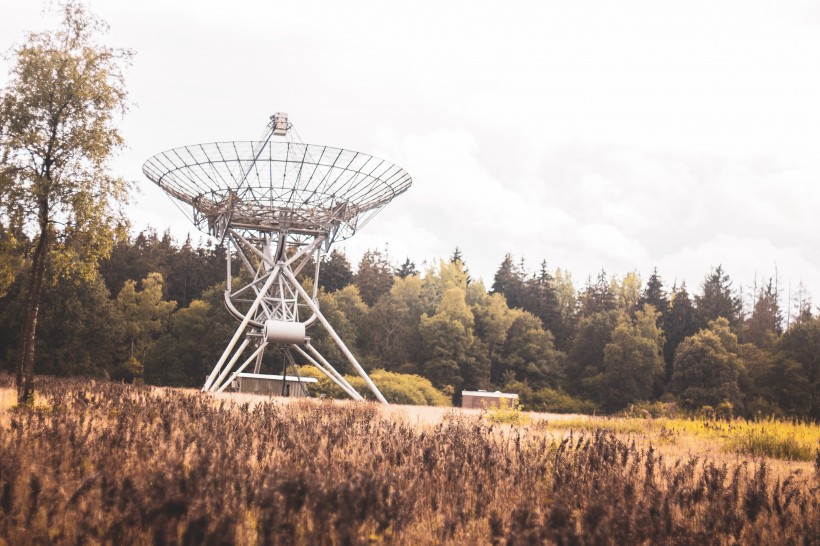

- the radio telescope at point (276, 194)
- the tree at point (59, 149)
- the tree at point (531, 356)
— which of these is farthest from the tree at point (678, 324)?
the tree at point (59, 149)

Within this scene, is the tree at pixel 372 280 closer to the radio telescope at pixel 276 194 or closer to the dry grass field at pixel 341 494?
the radio telescope at pixel 276 194

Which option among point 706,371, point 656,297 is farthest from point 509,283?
point 706,371

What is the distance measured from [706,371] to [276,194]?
5271 cm

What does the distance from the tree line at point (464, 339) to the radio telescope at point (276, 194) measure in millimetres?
25960

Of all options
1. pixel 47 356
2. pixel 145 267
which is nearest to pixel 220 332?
pixel 47 356

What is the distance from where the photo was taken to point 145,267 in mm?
80562

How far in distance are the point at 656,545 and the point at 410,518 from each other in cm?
212

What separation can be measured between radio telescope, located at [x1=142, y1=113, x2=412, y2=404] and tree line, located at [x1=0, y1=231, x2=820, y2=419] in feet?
85.2

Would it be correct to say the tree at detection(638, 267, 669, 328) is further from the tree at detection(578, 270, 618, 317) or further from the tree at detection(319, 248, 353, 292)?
the tree at detection(319, 248, 353, 292)

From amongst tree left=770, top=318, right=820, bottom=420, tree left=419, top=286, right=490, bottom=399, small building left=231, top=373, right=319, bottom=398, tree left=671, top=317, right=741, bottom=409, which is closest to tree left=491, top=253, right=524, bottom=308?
tree left=419, top=286, right=490, bottom=399

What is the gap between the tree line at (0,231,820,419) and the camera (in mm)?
61125

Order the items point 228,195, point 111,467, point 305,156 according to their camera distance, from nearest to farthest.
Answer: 1. point 111,467
2. point 305,156
3. point 228,195

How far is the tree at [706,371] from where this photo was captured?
65562 millimetres

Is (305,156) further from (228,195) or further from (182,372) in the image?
(182,372)
